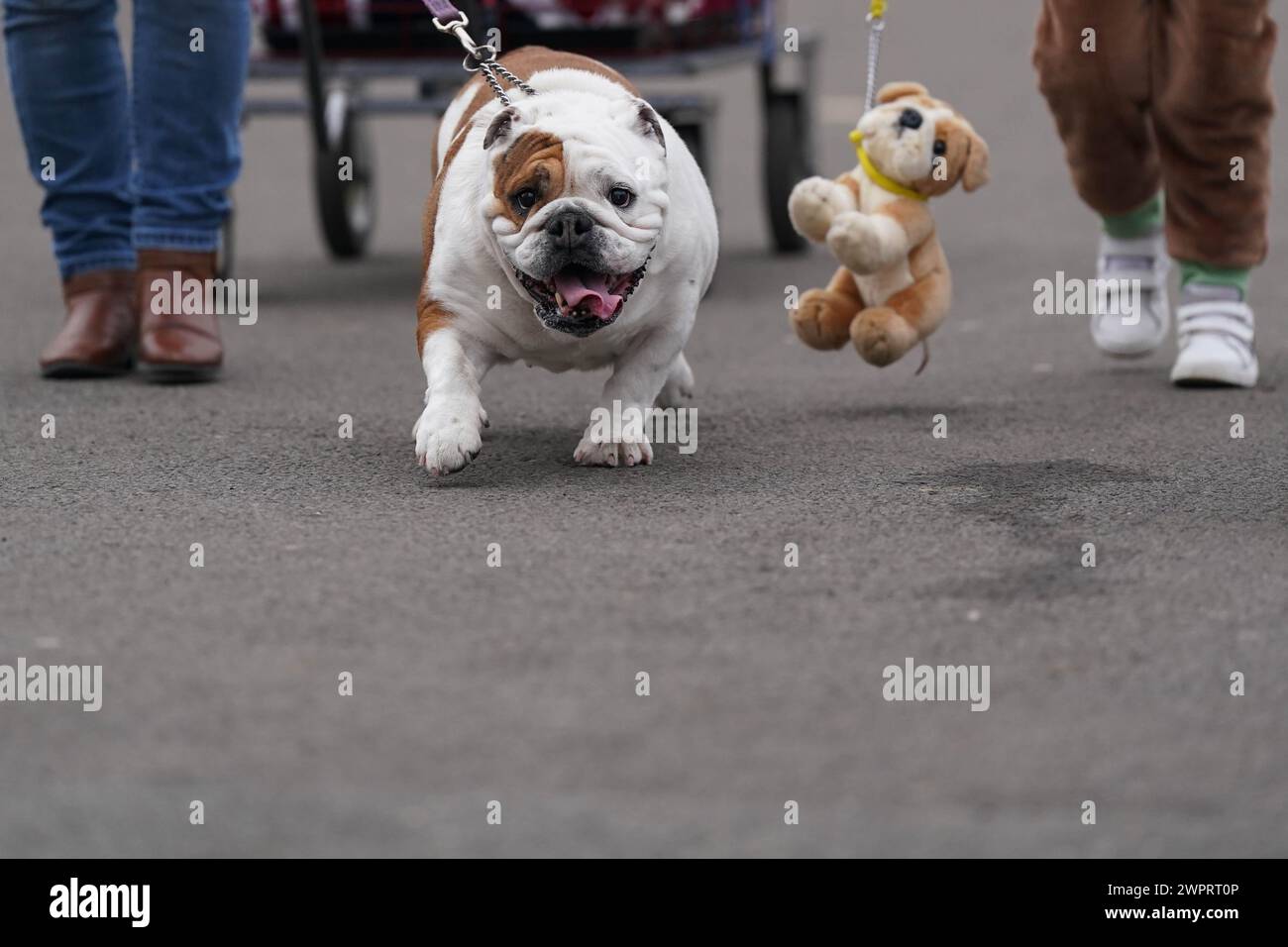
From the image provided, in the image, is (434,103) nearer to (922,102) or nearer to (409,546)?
(922,102)

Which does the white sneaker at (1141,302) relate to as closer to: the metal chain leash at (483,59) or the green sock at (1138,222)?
the green sock at (1138,222)

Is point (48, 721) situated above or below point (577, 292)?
below

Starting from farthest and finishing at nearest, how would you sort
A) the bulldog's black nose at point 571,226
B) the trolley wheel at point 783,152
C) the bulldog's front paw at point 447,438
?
the trolley wheel at point 783,152
the bulldog's front paw at point 447,438
the bulldog's black nose at point 571,226

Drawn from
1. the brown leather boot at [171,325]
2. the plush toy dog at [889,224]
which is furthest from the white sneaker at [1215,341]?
the brown leather boot at [171,325]

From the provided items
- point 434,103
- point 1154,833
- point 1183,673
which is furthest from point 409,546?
point 434,103

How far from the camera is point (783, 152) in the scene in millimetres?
6281

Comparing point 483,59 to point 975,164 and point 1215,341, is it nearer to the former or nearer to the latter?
point 975,164

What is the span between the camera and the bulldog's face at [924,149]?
12.3 ft

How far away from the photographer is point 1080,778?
204 centimetres

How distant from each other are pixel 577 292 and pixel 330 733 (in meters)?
1.16

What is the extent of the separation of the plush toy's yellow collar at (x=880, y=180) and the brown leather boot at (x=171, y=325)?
4.63ft

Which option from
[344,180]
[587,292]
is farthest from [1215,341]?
[344,180]

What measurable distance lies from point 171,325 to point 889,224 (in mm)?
1525

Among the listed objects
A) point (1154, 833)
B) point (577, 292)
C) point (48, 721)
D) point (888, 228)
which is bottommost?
point (1154, 833)
